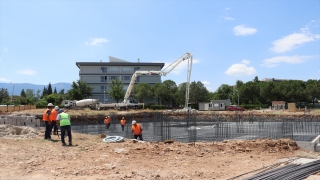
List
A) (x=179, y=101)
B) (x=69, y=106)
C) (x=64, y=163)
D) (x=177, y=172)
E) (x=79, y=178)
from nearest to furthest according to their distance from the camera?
(x=79, y=178)
(x=177, y=172)
(x=64, y=163)
(x=69, y=106)
(x=179, y=101)

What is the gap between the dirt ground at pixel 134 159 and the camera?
7527 millimetres

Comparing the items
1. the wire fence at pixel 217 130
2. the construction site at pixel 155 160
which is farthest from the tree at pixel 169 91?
the construction site at pixel 155 160

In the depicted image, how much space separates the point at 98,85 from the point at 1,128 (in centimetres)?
5839

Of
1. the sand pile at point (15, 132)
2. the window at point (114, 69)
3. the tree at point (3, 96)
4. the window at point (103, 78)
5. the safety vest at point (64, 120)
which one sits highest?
the window at point (114, 69)

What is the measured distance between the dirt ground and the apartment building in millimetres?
58591

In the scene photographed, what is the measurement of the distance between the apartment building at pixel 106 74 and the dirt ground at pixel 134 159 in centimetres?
5859

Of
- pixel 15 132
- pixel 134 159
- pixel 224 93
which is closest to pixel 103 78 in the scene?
pixel 224 93

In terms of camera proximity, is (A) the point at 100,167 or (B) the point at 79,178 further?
(A) the point at 100,167

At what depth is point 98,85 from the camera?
7075 centimetres

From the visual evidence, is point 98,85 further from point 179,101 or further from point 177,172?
point 177,172

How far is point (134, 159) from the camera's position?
896 cm

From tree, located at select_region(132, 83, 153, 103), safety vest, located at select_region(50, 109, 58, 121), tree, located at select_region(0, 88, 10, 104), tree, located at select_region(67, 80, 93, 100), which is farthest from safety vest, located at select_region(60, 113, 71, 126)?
tree, located at select_region(0, 88, 10, 104)

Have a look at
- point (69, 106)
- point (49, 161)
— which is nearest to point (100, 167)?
point (49, 161)

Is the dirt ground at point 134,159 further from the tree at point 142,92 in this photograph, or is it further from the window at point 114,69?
the window at point 114,69
